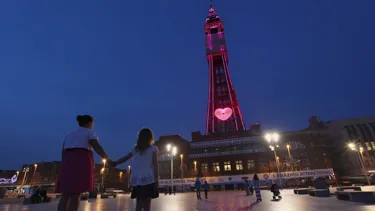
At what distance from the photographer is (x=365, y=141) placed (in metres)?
51.9

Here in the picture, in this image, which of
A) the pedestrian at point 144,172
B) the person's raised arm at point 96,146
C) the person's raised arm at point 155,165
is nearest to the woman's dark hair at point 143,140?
the pedestrian at point 144,172

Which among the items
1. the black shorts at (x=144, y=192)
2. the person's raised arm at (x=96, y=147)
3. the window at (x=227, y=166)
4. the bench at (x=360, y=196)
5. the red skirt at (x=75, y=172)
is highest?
the window at (x=227, y=166)

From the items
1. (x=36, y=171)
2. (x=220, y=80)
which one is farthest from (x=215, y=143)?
(x=36, y=171)

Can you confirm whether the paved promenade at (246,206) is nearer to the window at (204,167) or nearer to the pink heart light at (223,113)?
the window at (204,167)

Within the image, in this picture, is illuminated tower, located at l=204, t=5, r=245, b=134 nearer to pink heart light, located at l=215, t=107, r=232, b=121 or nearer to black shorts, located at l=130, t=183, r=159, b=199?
pink heart light, located at l=215, t=107, r=232, b=121

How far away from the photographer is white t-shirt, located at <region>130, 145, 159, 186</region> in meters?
3.88

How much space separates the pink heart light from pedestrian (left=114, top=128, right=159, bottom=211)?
63542 mm

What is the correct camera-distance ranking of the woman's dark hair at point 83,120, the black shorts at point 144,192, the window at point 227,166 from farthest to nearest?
the window at point 227,166, the woman's dark hair at point 83,120, the black shorts at point 144,192

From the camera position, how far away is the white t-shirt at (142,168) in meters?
3.88

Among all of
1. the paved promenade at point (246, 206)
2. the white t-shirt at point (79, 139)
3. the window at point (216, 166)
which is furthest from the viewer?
the window at point (216, 166)

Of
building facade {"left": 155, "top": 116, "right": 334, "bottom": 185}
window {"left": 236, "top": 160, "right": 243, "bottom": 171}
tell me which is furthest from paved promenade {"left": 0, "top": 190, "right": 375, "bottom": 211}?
window {"left": 236, "top": 160, "right": 243, "bottom": 171}

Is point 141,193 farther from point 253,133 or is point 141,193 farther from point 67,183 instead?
point 253,133

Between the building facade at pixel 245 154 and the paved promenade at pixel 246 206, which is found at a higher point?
the building facade at pixel 245 154

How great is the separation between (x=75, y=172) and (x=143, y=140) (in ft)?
Result: 4.15
